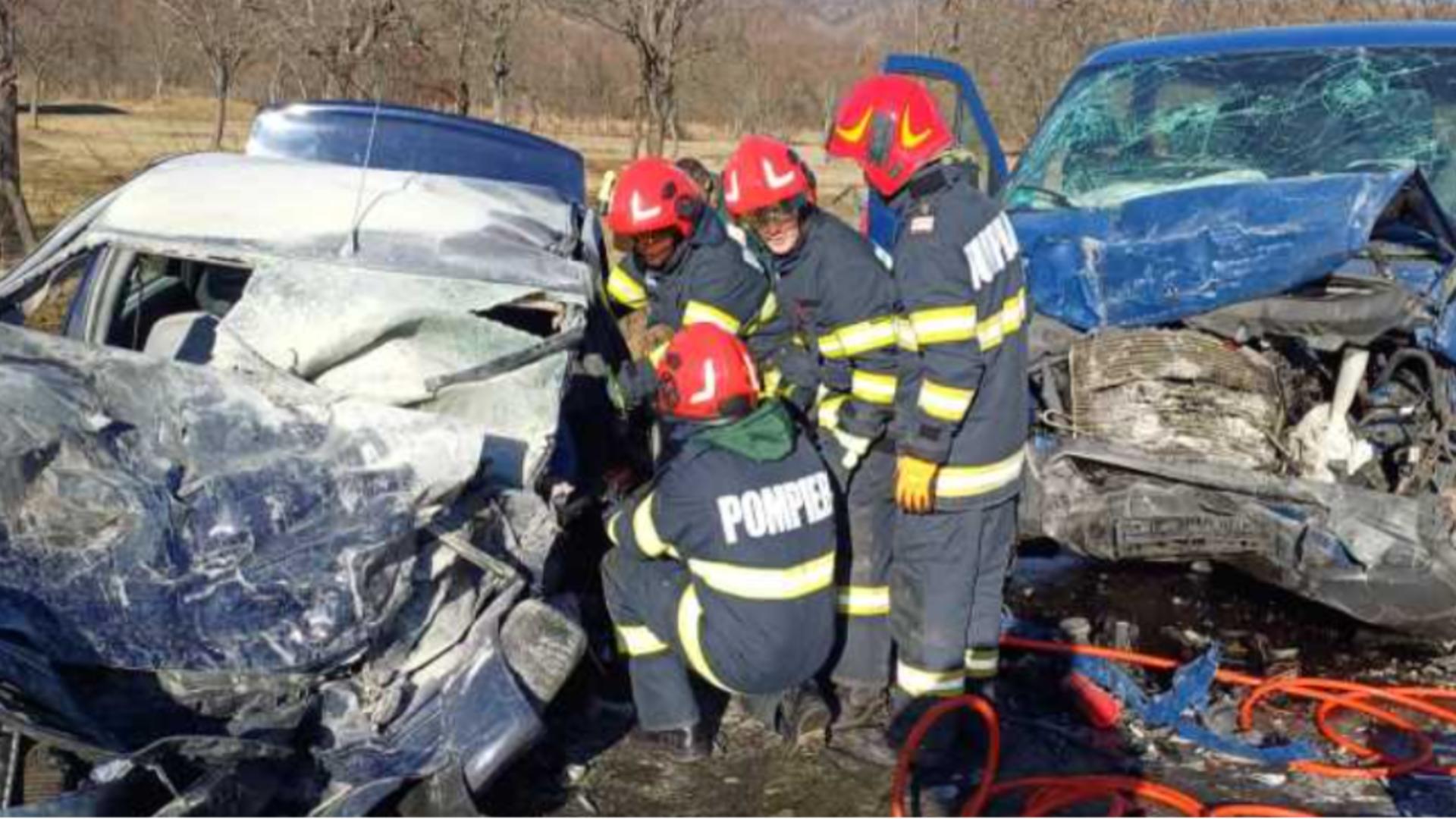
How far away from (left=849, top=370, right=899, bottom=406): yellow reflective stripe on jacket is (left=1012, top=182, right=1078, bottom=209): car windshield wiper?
2084 millimetres

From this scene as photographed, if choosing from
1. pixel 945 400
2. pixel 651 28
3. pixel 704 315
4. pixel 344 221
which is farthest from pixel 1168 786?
pixel 651 28

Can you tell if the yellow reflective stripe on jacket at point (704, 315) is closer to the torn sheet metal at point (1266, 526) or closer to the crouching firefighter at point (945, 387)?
the crouching firefighter at point (945, 387)

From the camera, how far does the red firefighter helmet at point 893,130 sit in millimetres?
3932

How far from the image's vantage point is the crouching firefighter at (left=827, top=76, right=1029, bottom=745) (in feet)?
12.7

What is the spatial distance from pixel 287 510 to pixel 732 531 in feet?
3.87

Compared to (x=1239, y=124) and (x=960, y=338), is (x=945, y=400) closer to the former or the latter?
(x=960, y=338)

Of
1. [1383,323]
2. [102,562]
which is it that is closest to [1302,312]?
[1383,323]

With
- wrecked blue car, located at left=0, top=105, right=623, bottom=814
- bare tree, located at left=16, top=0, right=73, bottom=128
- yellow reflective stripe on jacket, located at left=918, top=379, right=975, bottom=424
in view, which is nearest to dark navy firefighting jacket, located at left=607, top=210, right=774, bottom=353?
wrecked blue car, located at left=0, top=105, right=623, bottom=814

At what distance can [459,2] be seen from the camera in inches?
820

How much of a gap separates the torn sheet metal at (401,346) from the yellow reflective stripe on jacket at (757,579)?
1.85 ft

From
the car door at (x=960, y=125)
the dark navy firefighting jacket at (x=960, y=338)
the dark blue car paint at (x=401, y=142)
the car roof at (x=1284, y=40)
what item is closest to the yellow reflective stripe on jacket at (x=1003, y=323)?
the dark navy firefighting jacket at (x=960, y=338)

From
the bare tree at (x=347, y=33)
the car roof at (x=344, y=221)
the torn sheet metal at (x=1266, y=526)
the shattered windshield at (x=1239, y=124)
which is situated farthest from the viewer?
the bare tree at (x=347, y=33)

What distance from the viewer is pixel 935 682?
164 inches

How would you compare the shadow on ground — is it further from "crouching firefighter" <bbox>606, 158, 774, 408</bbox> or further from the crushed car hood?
the crushed car hood
